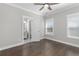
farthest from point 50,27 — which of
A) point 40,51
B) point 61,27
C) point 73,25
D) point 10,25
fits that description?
point 10,25

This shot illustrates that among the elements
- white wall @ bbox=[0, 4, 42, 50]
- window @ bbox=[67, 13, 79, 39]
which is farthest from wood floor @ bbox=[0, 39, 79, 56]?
window @ bbox=[67, 13, 79, 39]

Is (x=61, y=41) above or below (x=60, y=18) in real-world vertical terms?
below

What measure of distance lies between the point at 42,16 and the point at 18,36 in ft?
6.51

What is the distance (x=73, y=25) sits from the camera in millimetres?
3863

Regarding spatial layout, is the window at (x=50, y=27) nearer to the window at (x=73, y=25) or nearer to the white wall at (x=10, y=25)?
the window at (x=73, y=25)

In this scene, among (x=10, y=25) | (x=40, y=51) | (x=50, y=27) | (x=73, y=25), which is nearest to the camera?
(x=40, y=51)

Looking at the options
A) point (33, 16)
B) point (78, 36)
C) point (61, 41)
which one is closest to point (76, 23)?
point (78, 36)

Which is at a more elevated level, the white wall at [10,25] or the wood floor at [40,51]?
the white wall at [10,25]

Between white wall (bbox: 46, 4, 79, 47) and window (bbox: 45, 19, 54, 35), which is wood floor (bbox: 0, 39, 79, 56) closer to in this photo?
white wall (bbox: 46, 4, 79, 47)

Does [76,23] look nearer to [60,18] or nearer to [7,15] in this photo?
[60,18]

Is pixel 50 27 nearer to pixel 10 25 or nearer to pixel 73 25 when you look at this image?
pixel 73 25

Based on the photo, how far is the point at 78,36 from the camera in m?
3.62

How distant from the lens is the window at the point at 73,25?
3.69 meters

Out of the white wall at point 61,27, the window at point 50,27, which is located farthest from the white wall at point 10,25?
the white wall at point 61,27
